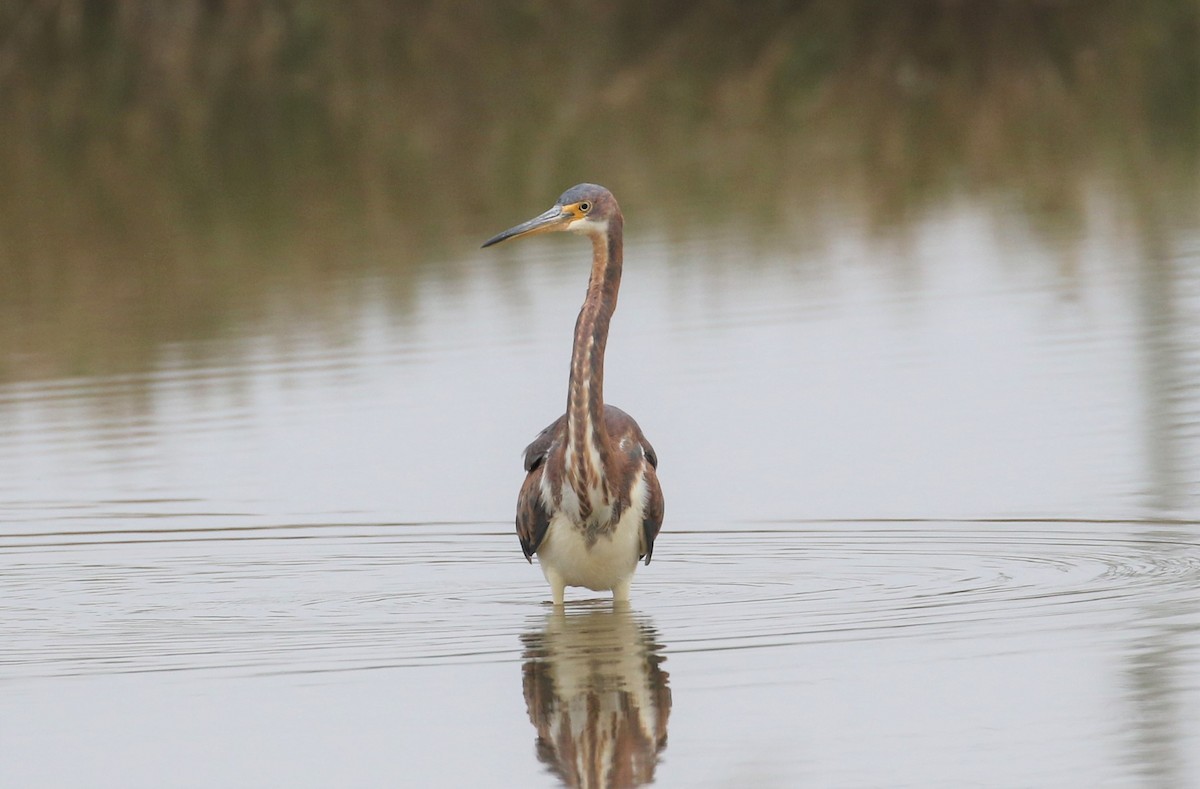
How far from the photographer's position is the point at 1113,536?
31.0 ft

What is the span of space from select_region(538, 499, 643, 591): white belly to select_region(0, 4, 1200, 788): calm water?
7.8 inches

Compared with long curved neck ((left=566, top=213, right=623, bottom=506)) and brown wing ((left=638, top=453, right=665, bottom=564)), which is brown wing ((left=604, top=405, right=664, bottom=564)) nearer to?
brown wing ((left=638, top=453, right=665, bottom=564))

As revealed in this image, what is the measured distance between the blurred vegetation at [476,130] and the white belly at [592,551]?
758 cm

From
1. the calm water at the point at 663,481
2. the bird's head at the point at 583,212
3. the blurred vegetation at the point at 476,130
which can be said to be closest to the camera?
the calm water at the point at 663,481

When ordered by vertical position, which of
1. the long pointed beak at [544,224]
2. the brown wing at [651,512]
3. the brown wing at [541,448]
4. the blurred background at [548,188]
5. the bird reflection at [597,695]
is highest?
the blurred background at [548,188]

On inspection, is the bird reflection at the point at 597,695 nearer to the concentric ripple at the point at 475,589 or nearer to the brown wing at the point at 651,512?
the concentric ripple at the point at 475,589

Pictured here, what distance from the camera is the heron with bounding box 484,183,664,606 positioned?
877cm

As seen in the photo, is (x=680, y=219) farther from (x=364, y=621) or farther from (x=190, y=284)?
(x=364, y=621)

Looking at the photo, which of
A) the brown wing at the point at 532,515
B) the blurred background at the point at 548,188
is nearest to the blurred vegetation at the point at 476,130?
the blurred background at the point at 548,188

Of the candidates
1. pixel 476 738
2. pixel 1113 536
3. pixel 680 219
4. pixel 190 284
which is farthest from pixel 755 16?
pixel 476 738

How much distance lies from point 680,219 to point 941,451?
9.77 m

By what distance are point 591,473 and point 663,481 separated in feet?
8.68

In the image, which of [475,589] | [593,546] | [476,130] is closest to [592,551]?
[593,546]

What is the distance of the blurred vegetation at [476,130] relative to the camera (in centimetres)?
2030
